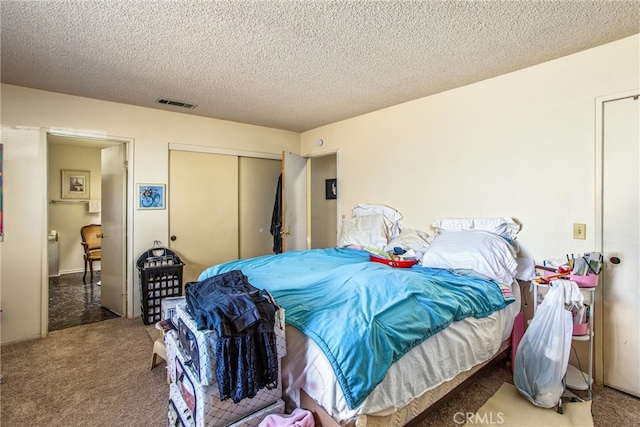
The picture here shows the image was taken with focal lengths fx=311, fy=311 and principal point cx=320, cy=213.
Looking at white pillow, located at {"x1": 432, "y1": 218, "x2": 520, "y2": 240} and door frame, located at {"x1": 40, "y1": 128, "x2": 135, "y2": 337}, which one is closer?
white pillow, located at {"x1": 432, "y1": 218, "x2": 520, "y2": 240}

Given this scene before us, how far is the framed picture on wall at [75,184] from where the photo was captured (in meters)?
5.43

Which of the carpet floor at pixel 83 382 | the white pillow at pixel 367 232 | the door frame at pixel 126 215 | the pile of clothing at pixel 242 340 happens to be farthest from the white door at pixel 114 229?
the pile of clothing at pixel 242 340

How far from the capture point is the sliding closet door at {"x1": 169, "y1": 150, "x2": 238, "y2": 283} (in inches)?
150

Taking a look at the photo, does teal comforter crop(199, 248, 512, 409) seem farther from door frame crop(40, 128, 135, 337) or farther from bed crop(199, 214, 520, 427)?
door frame crop(40, 128, 135, 337)

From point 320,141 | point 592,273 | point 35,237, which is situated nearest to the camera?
point 592,273

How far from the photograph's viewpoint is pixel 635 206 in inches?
80.1

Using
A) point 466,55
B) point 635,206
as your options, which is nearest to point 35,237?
point 466,55

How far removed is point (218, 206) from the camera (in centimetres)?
415

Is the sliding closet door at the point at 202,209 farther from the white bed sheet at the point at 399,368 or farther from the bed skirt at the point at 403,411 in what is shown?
the bed skirt at the point at 403,411

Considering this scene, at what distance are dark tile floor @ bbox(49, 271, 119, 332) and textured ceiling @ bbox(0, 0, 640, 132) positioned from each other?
2411mm

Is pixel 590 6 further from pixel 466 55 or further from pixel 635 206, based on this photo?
pixel 635 206

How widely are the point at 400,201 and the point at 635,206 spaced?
1842 millimetres

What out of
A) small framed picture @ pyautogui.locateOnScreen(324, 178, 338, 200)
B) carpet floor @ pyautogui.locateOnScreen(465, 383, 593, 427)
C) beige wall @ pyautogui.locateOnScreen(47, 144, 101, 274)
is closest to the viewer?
carpet floor @ pyautogui.locateOnScreen(465, 383, 593, 427)

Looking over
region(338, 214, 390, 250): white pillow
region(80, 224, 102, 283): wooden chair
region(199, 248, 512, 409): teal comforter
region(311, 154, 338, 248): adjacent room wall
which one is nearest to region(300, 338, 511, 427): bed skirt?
region(199, 248, 512, 409): teal comforter
